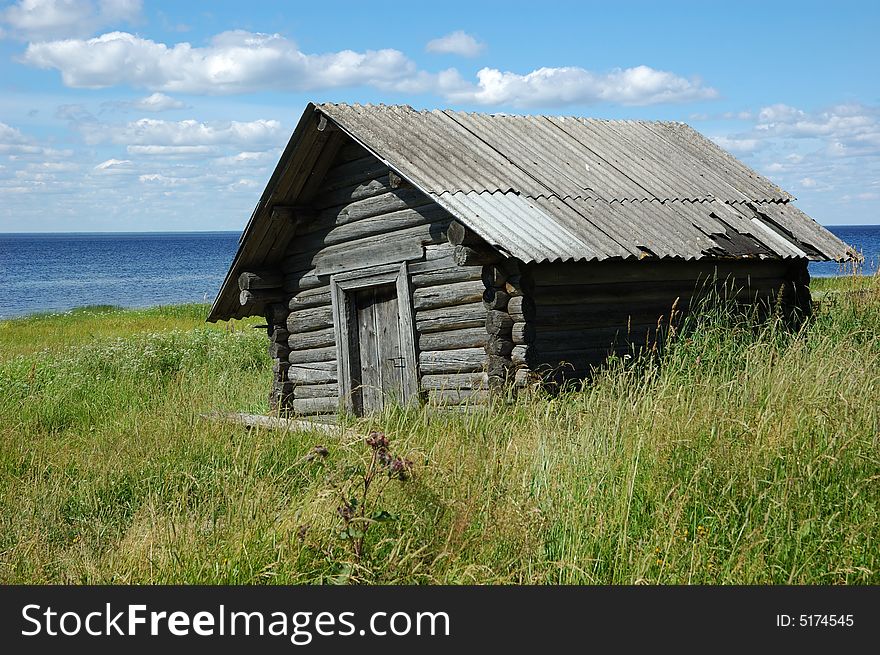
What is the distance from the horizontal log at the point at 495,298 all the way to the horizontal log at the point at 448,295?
160 millimetres

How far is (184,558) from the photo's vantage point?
514 cm

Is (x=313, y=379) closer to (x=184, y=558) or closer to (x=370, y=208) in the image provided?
(x=370, y=208)

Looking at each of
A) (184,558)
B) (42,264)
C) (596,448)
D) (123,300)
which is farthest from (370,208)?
(42,264)

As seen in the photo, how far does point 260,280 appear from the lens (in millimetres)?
13289

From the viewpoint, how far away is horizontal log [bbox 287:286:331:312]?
12781 mm

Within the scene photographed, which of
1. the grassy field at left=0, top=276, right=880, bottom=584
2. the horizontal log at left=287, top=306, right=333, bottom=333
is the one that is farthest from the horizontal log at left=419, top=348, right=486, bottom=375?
the grassy field at left=0, top=276, right=880, bottom=584

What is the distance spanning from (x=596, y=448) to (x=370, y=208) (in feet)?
21.1

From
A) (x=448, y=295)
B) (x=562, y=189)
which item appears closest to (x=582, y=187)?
(x=562, y=189)

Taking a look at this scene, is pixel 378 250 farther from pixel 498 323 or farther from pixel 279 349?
pixel 279 349

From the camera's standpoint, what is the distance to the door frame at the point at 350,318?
11.2 m

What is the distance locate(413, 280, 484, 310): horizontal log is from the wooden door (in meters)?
0.63

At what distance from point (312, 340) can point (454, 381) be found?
124 inches

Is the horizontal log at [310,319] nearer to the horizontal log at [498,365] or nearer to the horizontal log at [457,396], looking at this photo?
the horizontal log at [457,396]

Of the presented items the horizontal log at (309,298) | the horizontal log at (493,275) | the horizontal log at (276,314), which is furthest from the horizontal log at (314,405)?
the horizontal log at (493,275)
